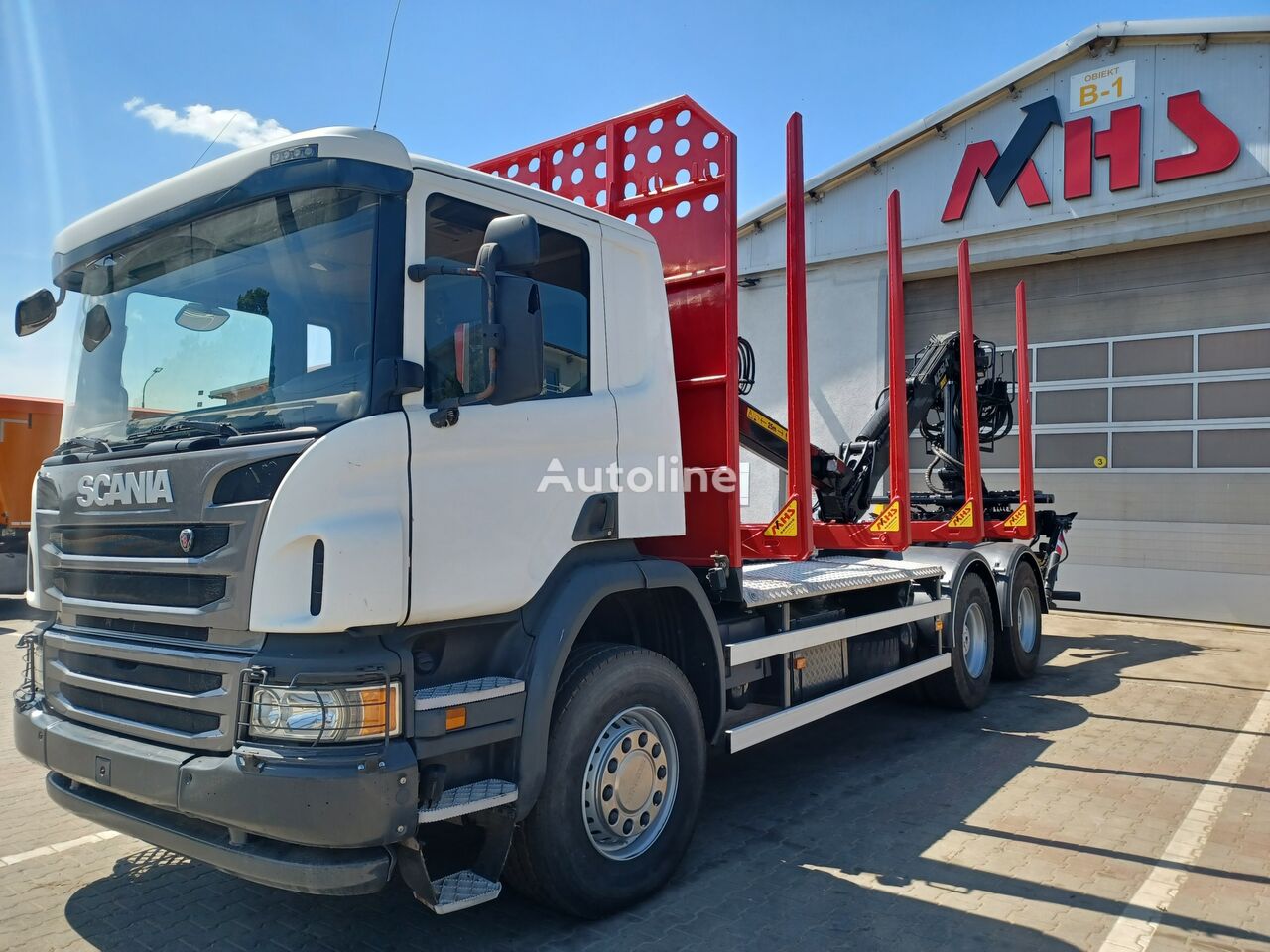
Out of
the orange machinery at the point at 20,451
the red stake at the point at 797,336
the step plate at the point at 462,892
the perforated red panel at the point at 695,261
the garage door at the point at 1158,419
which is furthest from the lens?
the orange machinery at the point at 20,451

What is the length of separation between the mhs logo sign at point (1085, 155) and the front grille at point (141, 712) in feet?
43.0

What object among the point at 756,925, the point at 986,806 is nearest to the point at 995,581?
the point at 986,806

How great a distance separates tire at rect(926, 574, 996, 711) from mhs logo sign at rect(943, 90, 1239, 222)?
7477 mm

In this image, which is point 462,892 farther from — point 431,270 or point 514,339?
point 431,270

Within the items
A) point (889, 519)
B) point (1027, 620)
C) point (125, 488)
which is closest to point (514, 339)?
point (125, 488)

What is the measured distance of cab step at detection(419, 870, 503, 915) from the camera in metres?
3.04

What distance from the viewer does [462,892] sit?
3.12 metres

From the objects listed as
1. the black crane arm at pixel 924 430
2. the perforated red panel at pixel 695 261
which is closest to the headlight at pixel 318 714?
the perforated red panel at pixel 695 261

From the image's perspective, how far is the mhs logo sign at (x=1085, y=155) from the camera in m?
11.9

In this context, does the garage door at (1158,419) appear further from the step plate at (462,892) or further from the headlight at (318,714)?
the headlight at (318,714)

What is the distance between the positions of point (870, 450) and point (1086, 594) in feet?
21.1

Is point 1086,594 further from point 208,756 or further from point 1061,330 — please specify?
point 208,756

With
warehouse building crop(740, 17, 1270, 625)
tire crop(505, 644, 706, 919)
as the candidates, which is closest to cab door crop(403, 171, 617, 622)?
tire crop(505, 644, 706, 919)

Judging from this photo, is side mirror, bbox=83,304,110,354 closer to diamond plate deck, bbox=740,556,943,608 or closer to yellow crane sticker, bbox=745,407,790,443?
diamond plate deck, bbox=740,556,943,608
